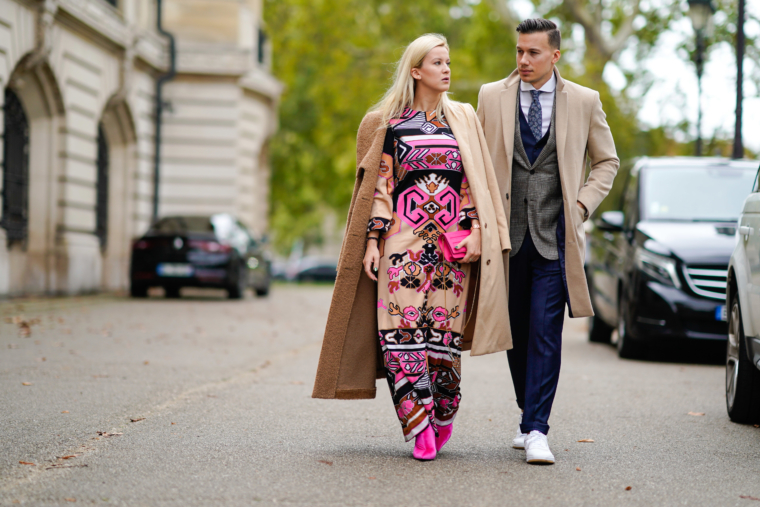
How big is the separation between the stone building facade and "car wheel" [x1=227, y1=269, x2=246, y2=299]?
291 cm

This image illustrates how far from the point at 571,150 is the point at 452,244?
771mm

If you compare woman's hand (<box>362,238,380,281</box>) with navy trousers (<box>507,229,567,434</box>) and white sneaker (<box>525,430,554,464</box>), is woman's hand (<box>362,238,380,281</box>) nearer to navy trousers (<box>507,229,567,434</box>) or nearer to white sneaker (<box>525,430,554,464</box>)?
navy trousers (<box>507,229,567,434</box>)

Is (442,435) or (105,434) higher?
(442,435)

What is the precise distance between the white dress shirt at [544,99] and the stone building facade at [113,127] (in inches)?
470

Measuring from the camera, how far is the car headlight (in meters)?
9.31

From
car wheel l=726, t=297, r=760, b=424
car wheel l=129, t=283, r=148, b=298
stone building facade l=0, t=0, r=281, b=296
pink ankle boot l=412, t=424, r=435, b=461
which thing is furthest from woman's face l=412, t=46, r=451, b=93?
car wheel l=129, t=283, r=148, b=298

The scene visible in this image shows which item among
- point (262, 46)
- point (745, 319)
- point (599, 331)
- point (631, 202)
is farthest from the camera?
point (262, 46)

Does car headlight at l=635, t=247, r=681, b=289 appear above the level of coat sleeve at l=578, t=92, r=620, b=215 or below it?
below

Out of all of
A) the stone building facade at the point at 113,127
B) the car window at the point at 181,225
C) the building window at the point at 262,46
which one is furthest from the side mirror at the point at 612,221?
the building window at the point at 262,46

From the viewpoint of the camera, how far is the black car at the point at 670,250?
9.22 meters

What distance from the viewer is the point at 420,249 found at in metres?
4.71

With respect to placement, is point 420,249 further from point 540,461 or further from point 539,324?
point 540,461

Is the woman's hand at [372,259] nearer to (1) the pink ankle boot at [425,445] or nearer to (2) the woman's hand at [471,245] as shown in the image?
(2) the woman's hand at [471,245]

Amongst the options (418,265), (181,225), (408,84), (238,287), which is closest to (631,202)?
(408,84)
